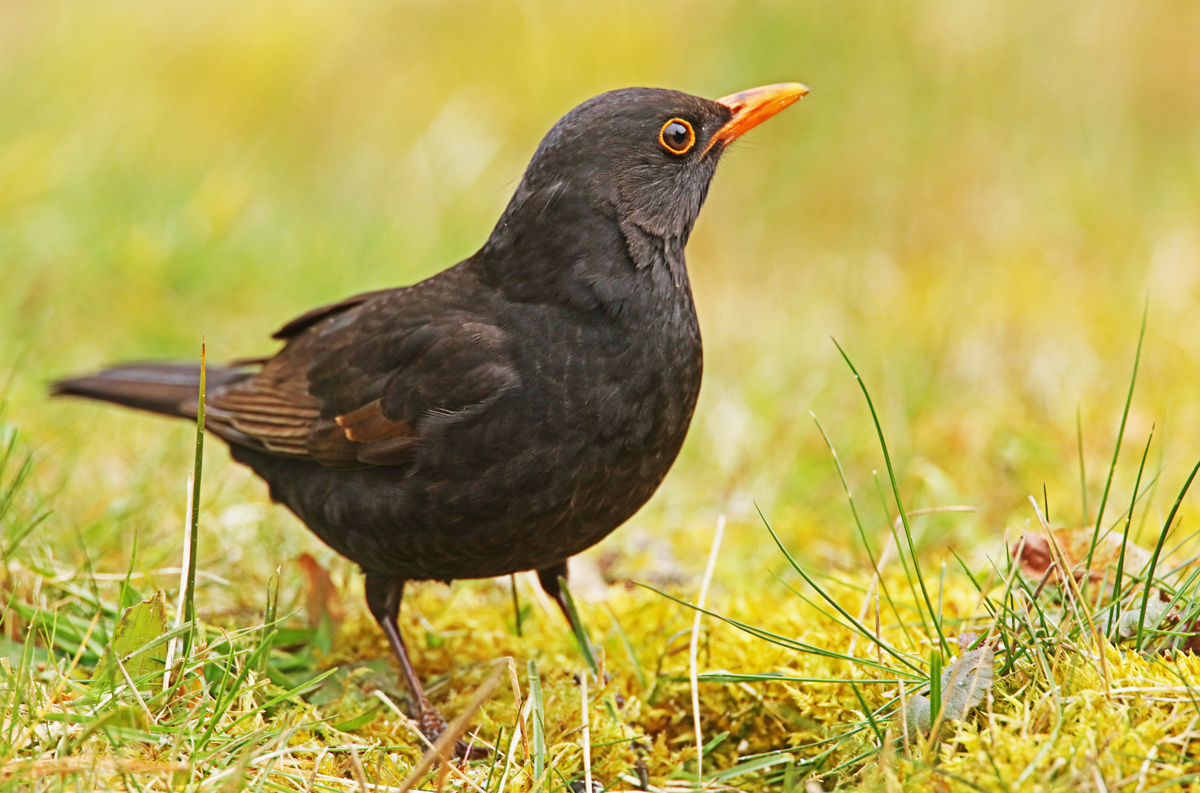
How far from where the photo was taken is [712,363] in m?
5.99

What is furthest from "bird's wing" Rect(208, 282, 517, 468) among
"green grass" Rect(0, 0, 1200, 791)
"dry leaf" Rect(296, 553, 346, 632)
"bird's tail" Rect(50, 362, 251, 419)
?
"green grass" Rect(0, 0, 1200, 791)

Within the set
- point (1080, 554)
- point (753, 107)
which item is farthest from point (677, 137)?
point (1080, 554)

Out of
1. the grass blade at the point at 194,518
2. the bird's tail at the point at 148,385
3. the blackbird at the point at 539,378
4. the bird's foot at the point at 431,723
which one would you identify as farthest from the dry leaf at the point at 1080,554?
the bird's tail at the point at 148,385

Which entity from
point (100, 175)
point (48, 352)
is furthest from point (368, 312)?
point (100, 175)

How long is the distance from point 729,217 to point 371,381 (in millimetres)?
4601

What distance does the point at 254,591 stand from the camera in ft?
12.1

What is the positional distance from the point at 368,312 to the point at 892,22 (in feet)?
17.3

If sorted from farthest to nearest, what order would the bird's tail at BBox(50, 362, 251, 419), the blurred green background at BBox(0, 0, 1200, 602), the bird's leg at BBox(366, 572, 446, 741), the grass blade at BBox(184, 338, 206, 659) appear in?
the blurred green background at BBox(0, 0, 1200, 602) < the bird's tail at BBox(50, 362, 251, 419) < the bird's leg at BBox(366, 572, 446, 741) < the grass blade at BBox(184, 338, 206, 659)

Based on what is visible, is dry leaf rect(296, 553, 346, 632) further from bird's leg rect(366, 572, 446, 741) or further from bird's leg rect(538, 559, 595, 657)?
bird's leg rect(538, 559, 595, 657)

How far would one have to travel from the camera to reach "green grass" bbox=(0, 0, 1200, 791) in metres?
2.50

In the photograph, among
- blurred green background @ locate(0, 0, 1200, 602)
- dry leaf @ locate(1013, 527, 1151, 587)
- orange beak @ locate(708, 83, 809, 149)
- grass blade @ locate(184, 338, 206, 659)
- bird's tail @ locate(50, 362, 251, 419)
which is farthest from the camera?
blurred green background @ locate(0, 0, 1200, 602)

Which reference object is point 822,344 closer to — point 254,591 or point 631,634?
point 631,634

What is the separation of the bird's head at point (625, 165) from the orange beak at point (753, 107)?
0.37ft

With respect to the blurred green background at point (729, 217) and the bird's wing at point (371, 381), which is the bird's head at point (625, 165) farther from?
the blurred green background at point (729, 217)
